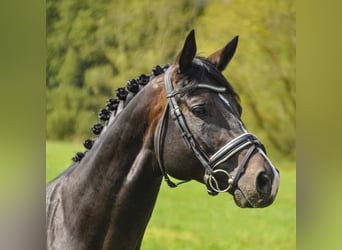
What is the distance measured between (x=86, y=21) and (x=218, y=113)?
3.59 ft

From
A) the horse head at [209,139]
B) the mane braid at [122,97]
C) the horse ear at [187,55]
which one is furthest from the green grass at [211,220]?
the horse ear at [187,55]

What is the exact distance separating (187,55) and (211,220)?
3.35ft

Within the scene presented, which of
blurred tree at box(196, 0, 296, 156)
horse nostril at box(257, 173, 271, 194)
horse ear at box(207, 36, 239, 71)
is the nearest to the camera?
horse nostril at box(257, 173, 271, 194)

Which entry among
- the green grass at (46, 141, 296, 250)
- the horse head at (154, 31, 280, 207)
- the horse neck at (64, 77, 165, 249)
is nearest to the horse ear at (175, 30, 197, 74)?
the horse head at (154, 31, 280, 207)

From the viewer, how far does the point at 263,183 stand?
1324 millimetres

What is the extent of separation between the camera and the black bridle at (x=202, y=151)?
1.34 m

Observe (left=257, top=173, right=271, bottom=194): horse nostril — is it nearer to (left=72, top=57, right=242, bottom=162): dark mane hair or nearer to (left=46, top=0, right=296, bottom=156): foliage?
(left=72, top=57, right=242, bottom=162): dark mane hair

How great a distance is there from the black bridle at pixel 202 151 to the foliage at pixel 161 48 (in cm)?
73

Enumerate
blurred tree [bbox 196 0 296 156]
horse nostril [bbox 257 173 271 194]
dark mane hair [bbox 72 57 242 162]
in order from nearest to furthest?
horse nostril [bbox 257 173 271 194] → dark mane hair [bbox 72 57 242 162] → blurred tree [bbox 196 0 296 156]

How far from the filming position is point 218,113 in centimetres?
137

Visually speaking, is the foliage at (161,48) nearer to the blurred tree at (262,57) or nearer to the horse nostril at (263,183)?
the blurred tree at (262,57)

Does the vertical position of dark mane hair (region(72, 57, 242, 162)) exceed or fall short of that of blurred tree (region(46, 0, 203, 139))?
it falls short

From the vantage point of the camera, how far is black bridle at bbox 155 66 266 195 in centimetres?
134
